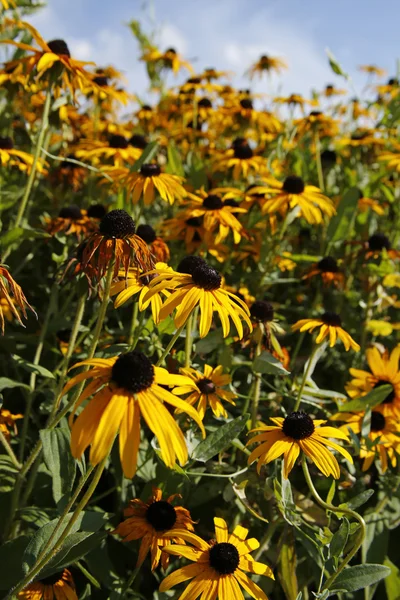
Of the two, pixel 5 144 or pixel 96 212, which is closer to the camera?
pixel 96 212

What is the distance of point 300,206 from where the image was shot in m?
2.53

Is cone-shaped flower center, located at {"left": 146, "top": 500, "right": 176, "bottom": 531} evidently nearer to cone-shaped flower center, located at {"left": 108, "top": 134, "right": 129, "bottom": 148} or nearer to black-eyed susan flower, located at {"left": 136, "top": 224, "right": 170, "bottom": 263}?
black-eyed susan flower, located at {"left": 136, "top": 224, "right": 170, "bottom": 263}

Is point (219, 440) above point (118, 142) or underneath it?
underneath

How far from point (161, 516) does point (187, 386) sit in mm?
338

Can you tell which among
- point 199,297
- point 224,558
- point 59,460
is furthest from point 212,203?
point 224,558

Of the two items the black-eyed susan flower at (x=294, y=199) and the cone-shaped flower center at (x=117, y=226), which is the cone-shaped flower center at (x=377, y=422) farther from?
the cone-shaped flower center at (x=117, y=226)

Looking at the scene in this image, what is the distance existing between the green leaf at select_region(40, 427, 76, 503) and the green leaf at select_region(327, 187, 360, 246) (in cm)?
179

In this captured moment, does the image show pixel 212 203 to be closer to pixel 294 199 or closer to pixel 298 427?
pixel 294 199

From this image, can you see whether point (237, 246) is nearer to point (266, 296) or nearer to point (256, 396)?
point (266, 296)

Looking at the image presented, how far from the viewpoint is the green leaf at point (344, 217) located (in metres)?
2.87

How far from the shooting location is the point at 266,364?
1.88 metres

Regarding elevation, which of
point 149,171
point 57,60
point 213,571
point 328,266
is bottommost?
point 213,571

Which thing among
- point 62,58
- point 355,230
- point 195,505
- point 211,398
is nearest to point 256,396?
point 211,398

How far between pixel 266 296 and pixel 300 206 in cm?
76
